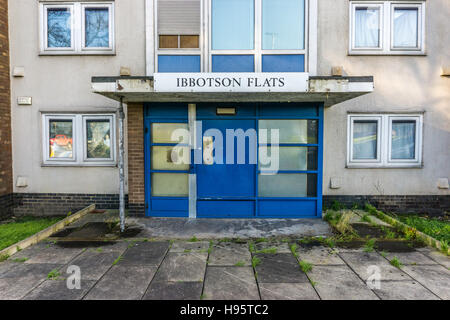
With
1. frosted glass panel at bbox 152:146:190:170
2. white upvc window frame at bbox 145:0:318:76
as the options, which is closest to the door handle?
frosted glass panel at bbox 152:146:190:170

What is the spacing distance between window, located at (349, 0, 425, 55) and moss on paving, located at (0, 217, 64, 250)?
8.78 metres

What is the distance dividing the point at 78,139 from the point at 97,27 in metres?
3.10

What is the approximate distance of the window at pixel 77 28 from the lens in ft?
22.8

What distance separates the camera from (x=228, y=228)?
5.68 metres

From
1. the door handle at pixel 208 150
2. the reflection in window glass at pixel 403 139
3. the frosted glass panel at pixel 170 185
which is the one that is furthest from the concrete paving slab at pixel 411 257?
the frosted glass panel at pixel 170 185

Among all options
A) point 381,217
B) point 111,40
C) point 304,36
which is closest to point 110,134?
point 111,40

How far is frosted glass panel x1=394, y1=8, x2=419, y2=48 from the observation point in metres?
6.95

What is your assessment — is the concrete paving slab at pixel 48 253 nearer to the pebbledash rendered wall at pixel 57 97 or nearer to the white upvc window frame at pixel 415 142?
the pebbledash rendered wall at pixel 57 97

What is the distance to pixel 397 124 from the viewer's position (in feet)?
23.2

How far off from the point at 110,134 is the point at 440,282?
749 cm

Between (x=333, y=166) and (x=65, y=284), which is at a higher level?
(x=333, y=166)

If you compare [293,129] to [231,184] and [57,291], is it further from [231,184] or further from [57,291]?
[57,291]

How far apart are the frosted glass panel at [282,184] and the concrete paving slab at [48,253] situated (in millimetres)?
4078

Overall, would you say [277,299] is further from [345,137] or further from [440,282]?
[345,137]
